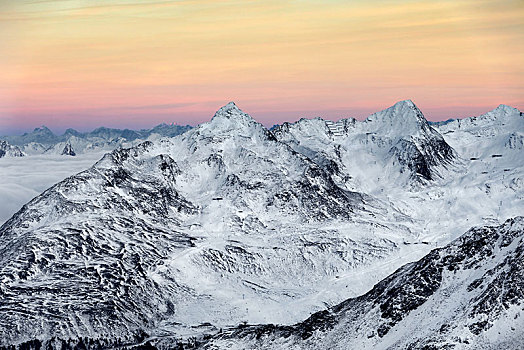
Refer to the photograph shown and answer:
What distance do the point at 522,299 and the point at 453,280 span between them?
863 inches

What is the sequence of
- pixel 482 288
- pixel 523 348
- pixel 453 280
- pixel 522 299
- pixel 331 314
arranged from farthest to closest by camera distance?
pixel 331 314 → pixel 453 280 → pixel 482 288 → pixel 522 299 → pixel 523 348

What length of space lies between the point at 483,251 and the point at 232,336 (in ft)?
221

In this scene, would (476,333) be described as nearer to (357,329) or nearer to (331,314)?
(357,329)

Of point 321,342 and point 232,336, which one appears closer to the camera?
point 321,342

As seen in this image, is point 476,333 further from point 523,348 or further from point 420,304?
point 420,304

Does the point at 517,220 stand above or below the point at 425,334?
above

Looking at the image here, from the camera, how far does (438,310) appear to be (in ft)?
490

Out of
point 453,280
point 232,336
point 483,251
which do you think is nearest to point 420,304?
point 453,280

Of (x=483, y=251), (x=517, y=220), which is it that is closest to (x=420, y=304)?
(x=483, y=251)

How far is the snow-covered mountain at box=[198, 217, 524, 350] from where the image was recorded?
136 meters

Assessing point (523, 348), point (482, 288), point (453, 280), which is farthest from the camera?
point (453, 280)

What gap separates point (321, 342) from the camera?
162 meters

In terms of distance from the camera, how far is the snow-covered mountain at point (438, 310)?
136500 mm

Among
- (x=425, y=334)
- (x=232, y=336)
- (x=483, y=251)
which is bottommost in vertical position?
(x=232, y=336)
